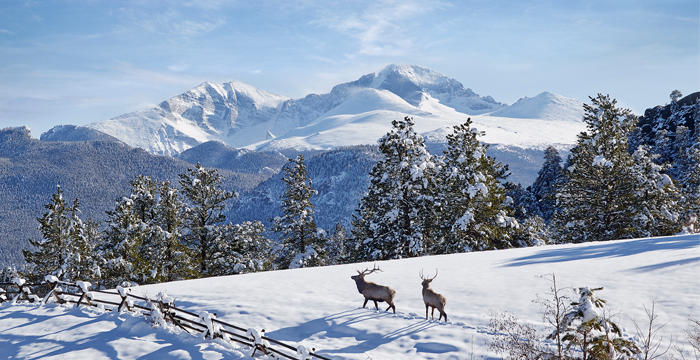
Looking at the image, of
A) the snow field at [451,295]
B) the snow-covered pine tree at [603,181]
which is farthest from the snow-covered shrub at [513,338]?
the snow-covered pine tree at [603,181]

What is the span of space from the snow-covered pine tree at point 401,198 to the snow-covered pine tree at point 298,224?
5.52m

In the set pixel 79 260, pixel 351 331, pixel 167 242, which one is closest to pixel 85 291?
pixel 351 331

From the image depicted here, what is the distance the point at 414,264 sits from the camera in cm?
2369

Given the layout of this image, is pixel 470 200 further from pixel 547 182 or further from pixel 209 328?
pixel 547 182

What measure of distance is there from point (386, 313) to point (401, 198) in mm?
17104

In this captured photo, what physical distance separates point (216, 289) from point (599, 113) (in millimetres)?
28580

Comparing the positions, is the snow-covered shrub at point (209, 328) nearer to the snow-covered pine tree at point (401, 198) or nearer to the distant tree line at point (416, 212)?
the distant tree line at point (416, 212)

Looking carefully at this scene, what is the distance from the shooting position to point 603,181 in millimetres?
30797

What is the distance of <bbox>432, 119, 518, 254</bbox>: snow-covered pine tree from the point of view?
30.3 metres

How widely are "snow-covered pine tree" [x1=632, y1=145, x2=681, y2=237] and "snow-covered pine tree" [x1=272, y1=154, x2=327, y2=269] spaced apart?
76.8 feet

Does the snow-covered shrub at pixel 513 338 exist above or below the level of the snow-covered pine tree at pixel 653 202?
below

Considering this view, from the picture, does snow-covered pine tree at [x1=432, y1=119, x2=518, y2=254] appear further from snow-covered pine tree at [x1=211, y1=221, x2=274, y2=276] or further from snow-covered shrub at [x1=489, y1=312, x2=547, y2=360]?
snow-covered shrub at [x1=489, y1=312, x2=547, y2=360]

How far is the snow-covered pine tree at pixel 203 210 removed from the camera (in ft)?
110

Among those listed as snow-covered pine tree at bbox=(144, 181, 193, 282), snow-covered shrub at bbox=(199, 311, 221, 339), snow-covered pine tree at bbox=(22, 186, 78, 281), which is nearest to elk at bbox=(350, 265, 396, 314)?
snow-covered shrub at bbox=(199, 311, 221, 339)
